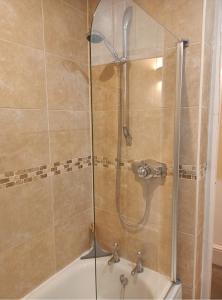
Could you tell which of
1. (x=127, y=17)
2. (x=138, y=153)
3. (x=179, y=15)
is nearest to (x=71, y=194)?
(x=138, y=153)

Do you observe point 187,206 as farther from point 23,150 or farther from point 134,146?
point 23,150

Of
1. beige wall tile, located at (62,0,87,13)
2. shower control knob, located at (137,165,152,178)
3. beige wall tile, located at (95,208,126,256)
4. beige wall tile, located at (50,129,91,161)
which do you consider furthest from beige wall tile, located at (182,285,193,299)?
beige wall tile, located at (62,0,87,13)

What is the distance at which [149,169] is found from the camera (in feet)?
4.27

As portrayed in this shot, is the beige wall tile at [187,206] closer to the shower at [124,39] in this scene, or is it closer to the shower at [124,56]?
the shower at [124,56]

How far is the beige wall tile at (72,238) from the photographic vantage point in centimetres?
147

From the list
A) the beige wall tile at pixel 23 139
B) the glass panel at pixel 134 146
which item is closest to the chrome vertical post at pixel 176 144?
the glass panel at pixel 134 146

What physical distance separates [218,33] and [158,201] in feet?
3.22

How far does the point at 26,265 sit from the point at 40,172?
515mm

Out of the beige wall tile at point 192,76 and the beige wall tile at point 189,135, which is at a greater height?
the beige wall tile at point 192,76

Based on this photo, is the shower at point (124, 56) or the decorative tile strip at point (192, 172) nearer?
the shower at point (124, 56)

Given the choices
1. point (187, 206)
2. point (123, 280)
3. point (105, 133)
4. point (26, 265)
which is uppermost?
point (105, 133)

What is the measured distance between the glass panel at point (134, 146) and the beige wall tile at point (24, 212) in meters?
0.32

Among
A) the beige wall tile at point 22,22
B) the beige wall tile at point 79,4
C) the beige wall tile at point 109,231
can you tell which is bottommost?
the beige wall tile at point 109,231

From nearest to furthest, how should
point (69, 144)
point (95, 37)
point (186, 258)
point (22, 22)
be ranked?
point (95, 37) < point (22, 22) < point (186, 258) < point (69, 144)
